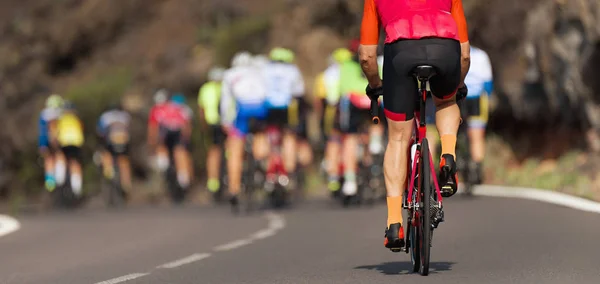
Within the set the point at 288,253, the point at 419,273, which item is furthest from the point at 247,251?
the point at 419,273

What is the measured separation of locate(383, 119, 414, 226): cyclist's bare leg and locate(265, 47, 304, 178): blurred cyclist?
11353 mm

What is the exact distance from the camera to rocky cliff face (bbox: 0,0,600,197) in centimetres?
2369

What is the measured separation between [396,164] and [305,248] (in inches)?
129

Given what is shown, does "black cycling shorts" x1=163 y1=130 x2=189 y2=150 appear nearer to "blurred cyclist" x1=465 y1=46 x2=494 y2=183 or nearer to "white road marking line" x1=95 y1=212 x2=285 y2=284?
"white road marking line" x1=95 y1=212 x2=285 y2=284

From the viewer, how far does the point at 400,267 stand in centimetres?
1093

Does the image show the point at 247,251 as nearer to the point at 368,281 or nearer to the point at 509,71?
the point at 368,281

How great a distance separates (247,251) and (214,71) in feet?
42.3

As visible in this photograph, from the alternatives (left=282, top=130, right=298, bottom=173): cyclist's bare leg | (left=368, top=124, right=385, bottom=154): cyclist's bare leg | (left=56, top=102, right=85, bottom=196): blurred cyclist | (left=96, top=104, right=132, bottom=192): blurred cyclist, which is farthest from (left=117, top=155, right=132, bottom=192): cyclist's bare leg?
(left=368, top=124, right=385, bottom=154): cyclist's bare leg

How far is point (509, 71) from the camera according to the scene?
28.0 m

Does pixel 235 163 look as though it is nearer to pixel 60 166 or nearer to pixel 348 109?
pixel 348 109

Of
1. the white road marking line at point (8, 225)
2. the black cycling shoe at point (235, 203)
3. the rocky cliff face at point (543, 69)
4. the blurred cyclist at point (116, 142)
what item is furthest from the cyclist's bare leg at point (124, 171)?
the black cycling shoe at point (235, 203)

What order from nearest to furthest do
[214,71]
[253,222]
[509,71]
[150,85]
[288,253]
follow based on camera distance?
[288,253] → [253,222] → [214,71] → [509,71] → [150,85]

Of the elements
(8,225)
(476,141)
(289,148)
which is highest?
(289,148)

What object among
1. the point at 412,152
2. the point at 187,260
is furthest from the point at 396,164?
the point at 187,260
